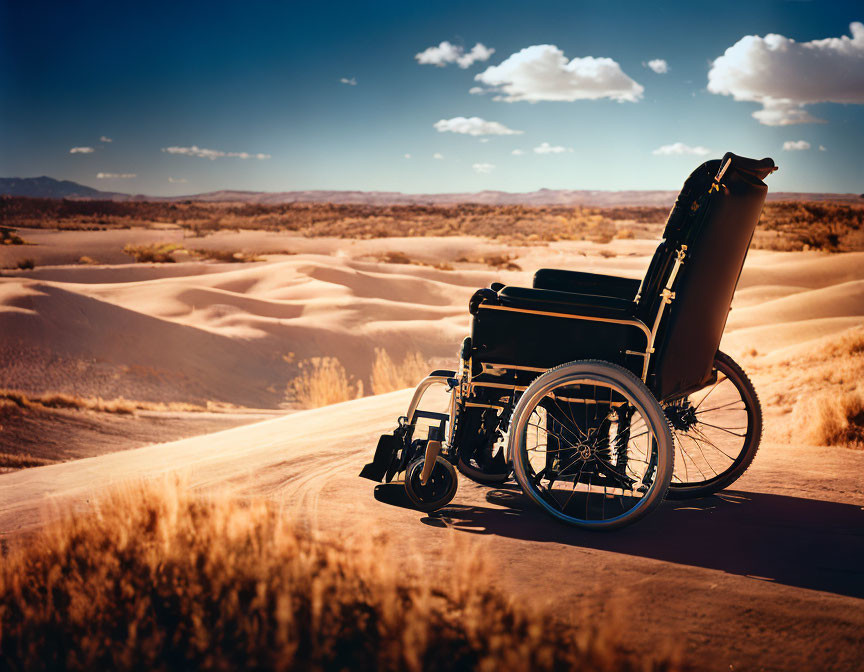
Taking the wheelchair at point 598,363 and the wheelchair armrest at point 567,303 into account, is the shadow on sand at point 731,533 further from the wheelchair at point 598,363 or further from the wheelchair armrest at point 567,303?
the wheelchair armrest at point 567,303

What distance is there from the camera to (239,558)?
100 inches

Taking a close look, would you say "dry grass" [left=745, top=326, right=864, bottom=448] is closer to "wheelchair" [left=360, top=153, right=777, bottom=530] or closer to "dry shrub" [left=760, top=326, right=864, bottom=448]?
"dry shrub" [left=760, top=326, right=864, bottom=448]

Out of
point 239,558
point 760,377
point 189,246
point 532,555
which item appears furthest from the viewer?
point 189,246

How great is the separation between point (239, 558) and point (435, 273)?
2088cm

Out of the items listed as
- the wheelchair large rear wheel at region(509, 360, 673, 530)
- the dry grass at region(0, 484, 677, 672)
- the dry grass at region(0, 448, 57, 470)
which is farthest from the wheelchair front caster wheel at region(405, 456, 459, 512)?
the dry grass at region(0, 448, 57, 470)

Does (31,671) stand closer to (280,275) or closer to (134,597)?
(134,597)

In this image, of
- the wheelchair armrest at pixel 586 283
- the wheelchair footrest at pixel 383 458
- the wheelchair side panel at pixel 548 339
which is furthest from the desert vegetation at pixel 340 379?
the wheelchair side panel at pixel 548 339

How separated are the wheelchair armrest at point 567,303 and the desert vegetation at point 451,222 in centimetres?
2574

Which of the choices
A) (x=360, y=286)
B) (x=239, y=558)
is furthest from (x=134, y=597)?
(x=360, y=286)

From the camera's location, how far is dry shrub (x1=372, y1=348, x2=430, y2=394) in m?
10.9

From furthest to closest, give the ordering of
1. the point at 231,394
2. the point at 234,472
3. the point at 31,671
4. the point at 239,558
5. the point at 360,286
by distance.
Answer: the point at 360,286 → the point at 231,394 → the point at 234,472 → the point at 239,558 → the point at 31,671

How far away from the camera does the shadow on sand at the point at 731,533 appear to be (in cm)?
286

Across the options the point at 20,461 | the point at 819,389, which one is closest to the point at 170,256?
the point at 20,461

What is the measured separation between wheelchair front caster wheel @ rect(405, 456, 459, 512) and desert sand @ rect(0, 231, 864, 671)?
8cm
